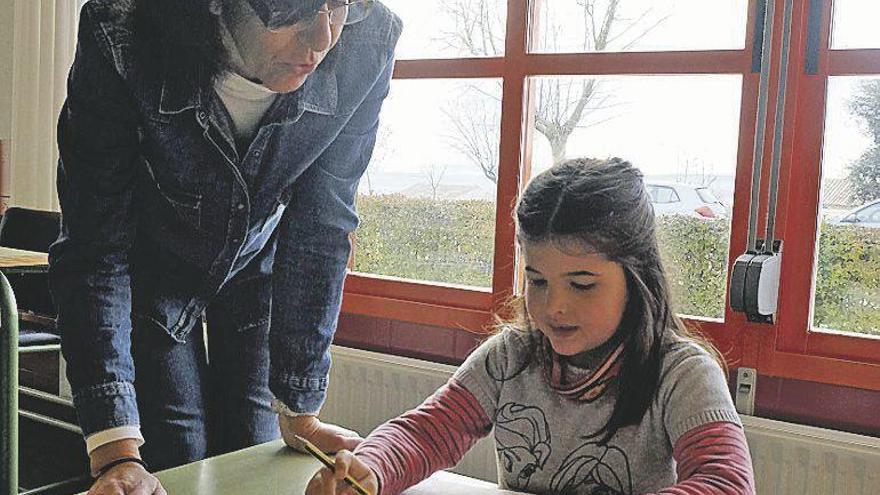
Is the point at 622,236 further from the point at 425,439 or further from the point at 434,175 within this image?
Result: the point at 434,175

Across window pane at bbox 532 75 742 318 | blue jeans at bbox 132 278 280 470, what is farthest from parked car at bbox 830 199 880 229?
blue jeans at bbox 132 278 280 470

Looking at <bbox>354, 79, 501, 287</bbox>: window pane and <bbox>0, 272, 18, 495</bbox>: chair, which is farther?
<bbox>354, 79, 501, 287</bbox>: window pane

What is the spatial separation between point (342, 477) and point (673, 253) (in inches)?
47.3

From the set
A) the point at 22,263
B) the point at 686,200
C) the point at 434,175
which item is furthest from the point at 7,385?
the point at 686,200

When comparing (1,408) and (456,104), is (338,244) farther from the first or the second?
(456,104)

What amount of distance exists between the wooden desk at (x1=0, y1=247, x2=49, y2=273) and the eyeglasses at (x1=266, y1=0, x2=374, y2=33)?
1333 mm

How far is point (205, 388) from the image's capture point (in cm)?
125

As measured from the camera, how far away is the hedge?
5.97ft

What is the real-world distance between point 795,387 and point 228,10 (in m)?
1.39

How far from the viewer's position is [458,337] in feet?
7.50

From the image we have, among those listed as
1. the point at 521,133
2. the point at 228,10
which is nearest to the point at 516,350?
the point at 228,10

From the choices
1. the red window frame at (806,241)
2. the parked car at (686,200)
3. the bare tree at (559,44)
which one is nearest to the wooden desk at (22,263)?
the bare tree at (559,44)

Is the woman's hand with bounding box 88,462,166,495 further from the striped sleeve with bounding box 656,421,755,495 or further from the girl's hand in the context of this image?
the striped sleeve with bounding box 656,421,755,495

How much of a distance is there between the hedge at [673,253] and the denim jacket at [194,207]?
0.58 meters
